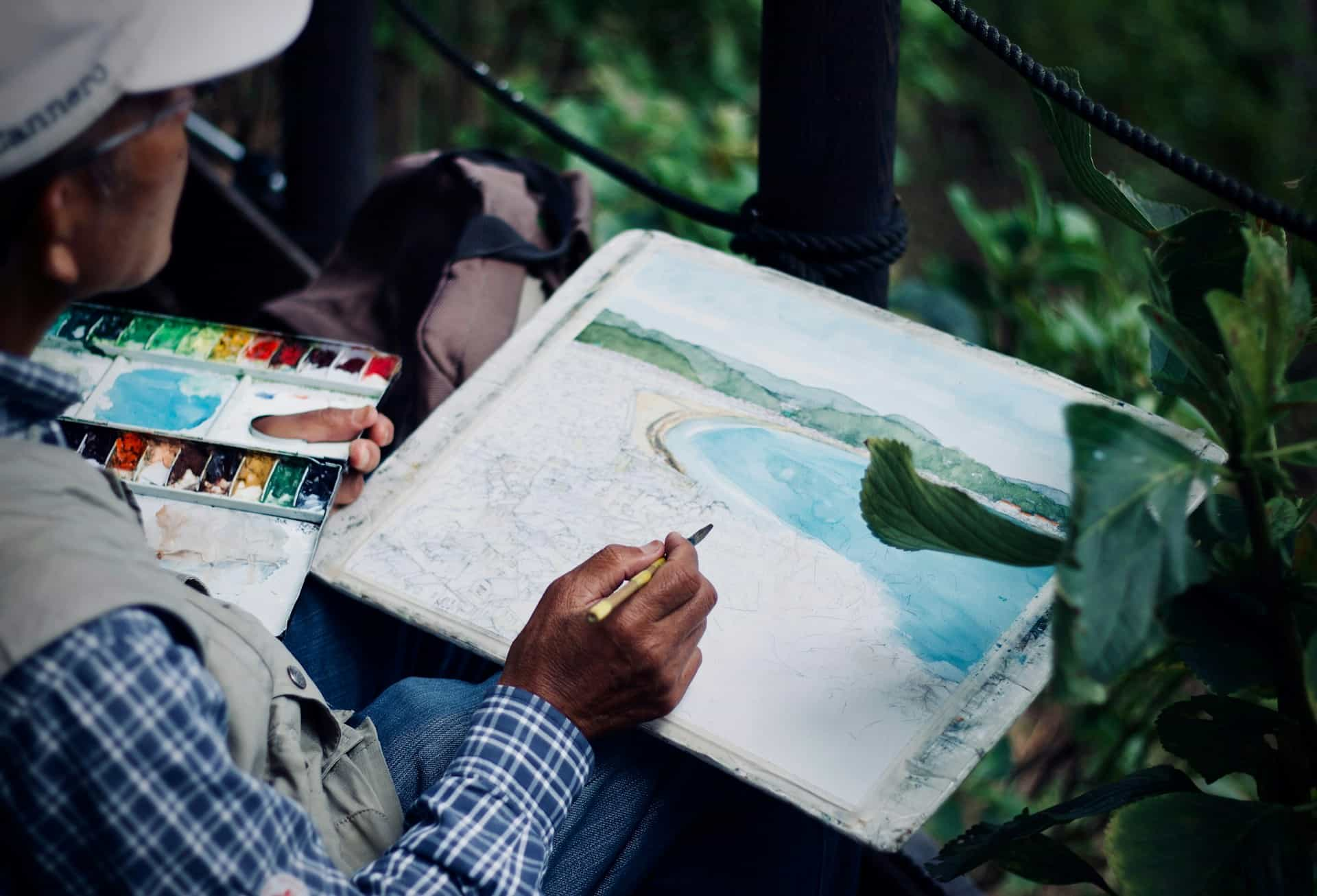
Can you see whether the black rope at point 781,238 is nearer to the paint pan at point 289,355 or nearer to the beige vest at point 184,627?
the paint pan at point 289,355

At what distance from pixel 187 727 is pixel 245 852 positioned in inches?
3.8

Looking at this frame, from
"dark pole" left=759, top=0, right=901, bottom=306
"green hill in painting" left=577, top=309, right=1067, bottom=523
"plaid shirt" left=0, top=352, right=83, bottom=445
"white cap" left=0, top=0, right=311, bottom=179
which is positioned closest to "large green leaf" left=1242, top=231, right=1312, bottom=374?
"green hill in painting" left=577, top=309, right=1067, bottom=523

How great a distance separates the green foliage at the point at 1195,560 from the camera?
0.79 meters

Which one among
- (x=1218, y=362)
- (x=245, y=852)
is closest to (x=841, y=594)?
(x=1218, y=362)

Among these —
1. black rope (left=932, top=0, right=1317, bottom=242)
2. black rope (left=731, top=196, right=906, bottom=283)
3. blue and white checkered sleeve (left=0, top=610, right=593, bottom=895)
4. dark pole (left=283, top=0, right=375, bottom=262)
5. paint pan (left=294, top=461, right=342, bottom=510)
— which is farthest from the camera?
dark pole (left=283, top=0, right=375, bottom=262)

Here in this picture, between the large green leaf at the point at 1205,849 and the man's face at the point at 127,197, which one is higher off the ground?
the man's face at the point at 127,197

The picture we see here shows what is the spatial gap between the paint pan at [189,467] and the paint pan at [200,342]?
0.16 m

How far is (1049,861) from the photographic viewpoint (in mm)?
1059

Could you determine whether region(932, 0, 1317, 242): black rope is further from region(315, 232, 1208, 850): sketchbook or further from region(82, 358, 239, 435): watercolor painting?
region(82, 358, 239, 435): watercolor painting

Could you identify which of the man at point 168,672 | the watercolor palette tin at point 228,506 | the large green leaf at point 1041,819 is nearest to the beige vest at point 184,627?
the man at point 168,672

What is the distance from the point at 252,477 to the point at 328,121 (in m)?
1.13

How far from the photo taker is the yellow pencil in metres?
0.97

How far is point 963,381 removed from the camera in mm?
1281

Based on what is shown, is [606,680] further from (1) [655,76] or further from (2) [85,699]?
(1) [655,76]
